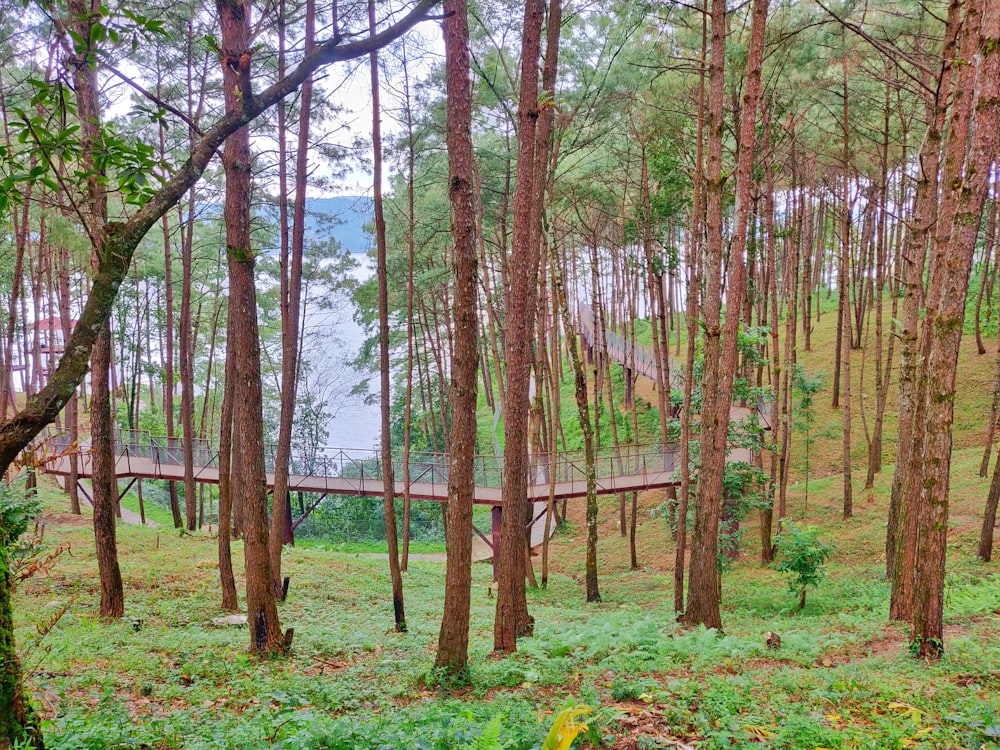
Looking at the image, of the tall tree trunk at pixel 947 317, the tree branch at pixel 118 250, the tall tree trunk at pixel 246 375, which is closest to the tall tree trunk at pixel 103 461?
the tall tree trunk at pixel 246 375

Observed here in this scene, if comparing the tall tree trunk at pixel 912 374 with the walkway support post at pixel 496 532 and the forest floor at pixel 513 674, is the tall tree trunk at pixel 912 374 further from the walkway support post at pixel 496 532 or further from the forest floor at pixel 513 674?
the walkway support post at pixel 496 532

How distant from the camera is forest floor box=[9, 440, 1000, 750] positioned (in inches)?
134

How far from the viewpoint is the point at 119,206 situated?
625 inches

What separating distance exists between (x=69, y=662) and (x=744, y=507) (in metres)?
10.1

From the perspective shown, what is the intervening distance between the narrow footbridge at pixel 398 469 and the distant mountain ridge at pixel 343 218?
6044 mm

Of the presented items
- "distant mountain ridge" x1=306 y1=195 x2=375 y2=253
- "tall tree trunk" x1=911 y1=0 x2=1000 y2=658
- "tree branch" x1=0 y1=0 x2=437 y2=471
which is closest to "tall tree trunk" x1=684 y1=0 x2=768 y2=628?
"tall tree trunk" x1=911 y1=0 x2=1000 y2=658

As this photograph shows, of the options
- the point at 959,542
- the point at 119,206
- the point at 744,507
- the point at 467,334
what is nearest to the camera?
the point at 467,334

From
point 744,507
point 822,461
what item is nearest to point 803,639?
point 744,507

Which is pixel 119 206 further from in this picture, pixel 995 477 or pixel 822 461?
pixel 822 461

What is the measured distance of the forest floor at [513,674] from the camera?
134 inches

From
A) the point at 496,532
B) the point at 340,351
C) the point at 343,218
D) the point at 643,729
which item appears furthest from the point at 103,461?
the point at 340,351

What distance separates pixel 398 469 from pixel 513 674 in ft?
41.0

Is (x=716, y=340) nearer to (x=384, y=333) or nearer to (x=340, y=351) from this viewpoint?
(x=384, y=333)

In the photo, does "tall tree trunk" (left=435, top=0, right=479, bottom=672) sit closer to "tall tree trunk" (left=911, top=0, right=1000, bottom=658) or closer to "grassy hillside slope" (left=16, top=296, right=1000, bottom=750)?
"grassy hillside slope" (left=16, top=296, right=1000, bottom=750)
